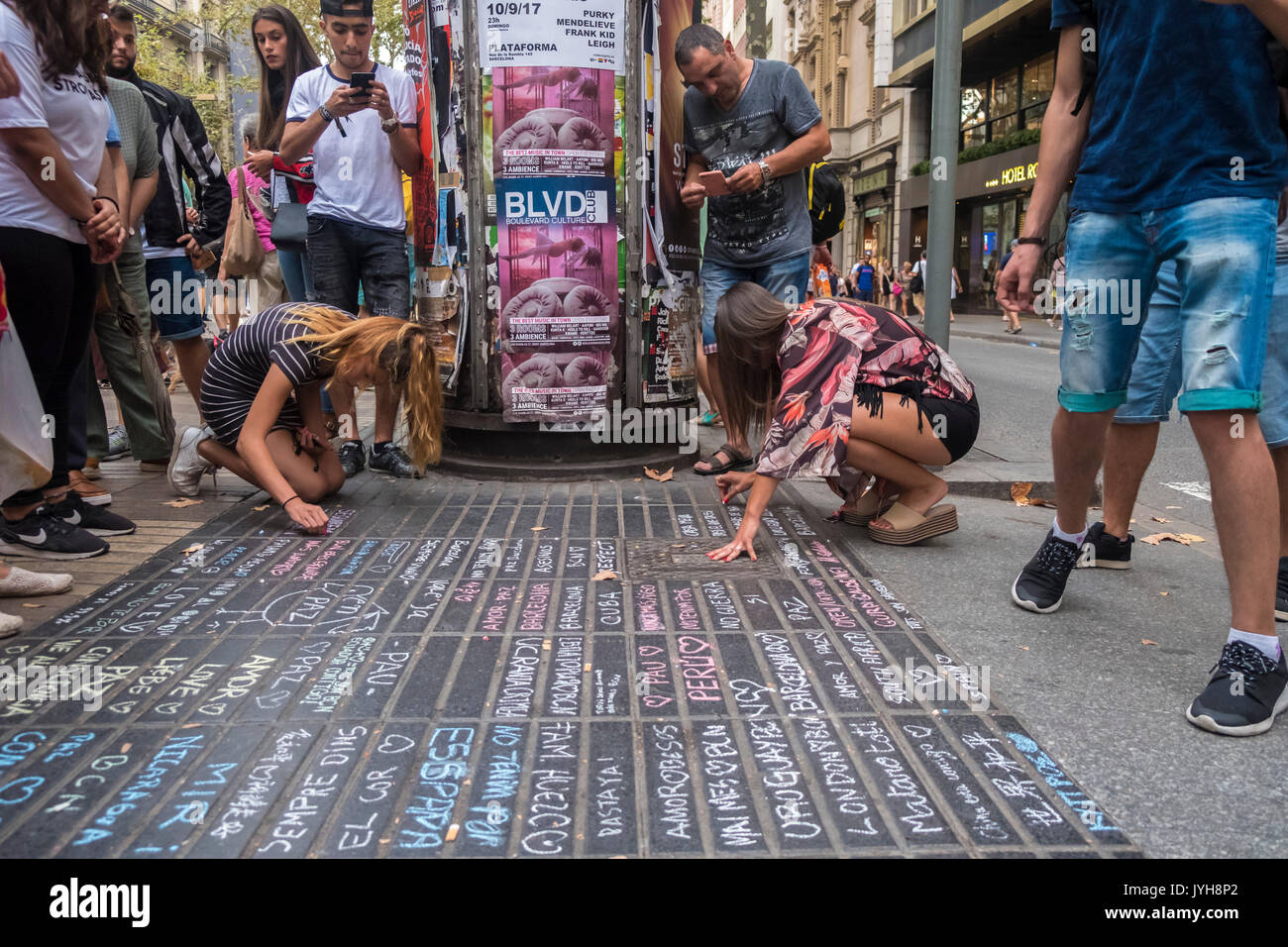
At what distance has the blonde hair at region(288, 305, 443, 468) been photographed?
13.8 ft

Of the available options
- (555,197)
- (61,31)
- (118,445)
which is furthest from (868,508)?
(118,445)

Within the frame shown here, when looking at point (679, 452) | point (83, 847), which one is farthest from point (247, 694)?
point (679, 452)

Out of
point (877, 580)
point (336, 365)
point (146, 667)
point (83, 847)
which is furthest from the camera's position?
point (336, 365)

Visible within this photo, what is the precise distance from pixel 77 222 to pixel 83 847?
2756mm

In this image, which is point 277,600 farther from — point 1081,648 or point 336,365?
point 1081,648

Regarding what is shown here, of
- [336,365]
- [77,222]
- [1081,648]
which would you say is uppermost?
[77,222]

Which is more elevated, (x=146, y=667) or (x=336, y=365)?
(x=336, y=365)

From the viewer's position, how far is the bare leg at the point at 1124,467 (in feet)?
11.6

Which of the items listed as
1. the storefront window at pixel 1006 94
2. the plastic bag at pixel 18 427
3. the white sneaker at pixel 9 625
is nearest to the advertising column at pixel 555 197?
the plastic bag at pixel 18 427

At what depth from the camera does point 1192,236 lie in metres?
2.54

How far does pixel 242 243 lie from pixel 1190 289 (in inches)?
243

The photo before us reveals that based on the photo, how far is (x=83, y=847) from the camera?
6.06ft

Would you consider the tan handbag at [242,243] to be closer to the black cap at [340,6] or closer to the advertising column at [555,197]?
the black cap at [340,6]

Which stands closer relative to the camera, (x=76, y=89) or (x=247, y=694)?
(x=247, y=694)
